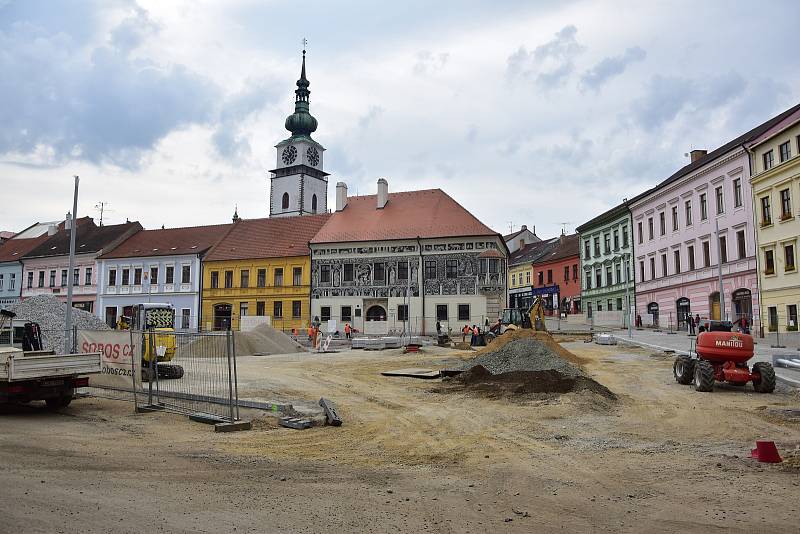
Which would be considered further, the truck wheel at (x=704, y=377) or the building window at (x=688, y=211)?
the building window at (x=688, y=211)

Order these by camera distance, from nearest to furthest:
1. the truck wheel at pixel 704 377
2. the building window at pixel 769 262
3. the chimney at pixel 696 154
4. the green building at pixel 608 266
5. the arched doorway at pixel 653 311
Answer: the truck wheel at pixel 704 377, the building window at pixel 769 262, the arched doorway at pixel 653 311, the chimney at pixel 696 154, the green building at pixel 608 266

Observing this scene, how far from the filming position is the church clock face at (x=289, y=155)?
8169 centimetres

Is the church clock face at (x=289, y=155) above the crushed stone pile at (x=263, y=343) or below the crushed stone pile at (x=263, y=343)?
above

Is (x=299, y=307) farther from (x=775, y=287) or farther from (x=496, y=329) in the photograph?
(x=775, y=287)

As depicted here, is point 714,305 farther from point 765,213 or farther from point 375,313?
point 375,313

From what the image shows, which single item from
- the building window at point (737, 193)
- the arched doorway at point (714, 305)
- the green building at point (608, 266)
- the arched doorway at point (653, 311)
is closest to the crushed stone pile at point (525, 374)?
the building window at point (737, 193)

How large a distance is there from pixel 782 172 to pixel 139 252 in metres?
48.4

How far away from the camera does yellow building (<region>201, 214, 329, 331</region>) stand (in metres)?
51.0

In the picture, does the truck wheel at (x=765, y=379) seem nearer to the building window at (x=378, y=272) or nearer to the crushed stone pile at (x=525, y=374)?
the crushed stone pile at (x=525, y=374)

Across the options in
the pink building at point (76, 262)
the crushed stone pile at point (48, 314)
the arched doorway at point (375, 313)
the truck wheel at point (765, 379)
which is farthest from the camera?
the pink building at point (76, 262)

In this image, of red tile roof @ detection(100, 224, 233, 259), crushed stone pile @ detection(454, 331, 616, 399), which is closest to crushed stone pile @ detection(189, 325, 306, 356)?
crushed stone pile @ detection(454, 331, 616, 399)

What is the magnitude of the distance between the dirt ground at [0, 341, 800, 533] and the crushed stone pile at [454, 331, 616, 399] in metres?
0.76

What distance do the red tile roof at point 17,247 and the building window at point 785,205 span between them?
6197 centimetres

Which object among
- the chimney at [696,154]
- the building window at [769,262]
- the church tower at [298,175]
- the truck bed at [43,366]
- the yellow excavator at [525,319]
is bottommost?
the truck bed at [43,366]
